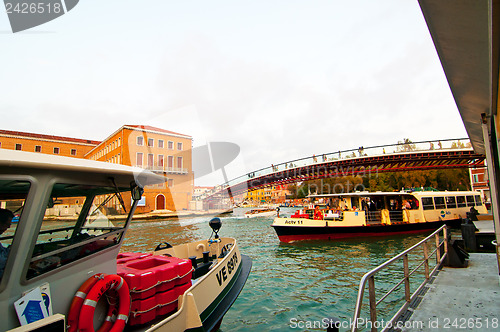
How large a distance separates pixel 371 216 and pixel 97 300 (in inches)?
674

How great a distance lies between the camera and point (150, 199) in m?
41.9

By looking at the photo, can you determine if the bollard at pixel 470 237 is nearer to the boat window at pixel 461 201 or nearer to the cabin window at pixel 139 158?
the boat window at pixel 461 201

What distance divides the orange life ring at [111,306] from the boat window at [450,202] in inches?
899

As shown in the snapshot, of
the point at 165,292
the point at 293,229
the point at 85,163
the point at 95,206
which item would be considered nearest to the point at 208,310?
the point at 165,292

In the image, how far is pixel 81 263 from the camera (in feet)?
9.32

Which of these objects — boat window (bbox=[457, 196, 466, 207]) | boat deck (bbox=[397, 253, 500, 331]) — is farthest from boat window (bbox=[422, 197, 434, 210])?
boat deck (bbox=[397, 253, 500, 331])

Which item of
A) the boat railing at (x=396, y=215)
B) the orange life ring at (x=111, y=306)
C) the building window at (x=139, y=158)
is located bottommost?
the boat railing at (x=396, y=215)

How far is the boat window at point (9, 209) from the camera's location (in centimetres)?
222

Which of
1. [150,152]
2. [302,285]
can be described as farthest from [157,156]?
[302,285]

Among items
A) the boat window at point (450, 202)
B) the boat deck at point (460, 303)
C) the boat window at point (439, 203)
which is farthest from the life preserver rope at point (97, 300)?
the boat window at point (450, 202)

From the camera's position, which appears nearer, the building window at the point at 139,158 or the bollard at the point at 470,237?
the bollard at the point at 470,237

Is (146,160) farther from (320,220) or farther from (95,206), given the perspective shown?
(95,206)

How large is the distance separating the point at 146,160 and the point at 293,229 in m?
34.6

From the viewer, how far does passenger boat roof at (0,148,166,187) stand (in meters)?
2.11
